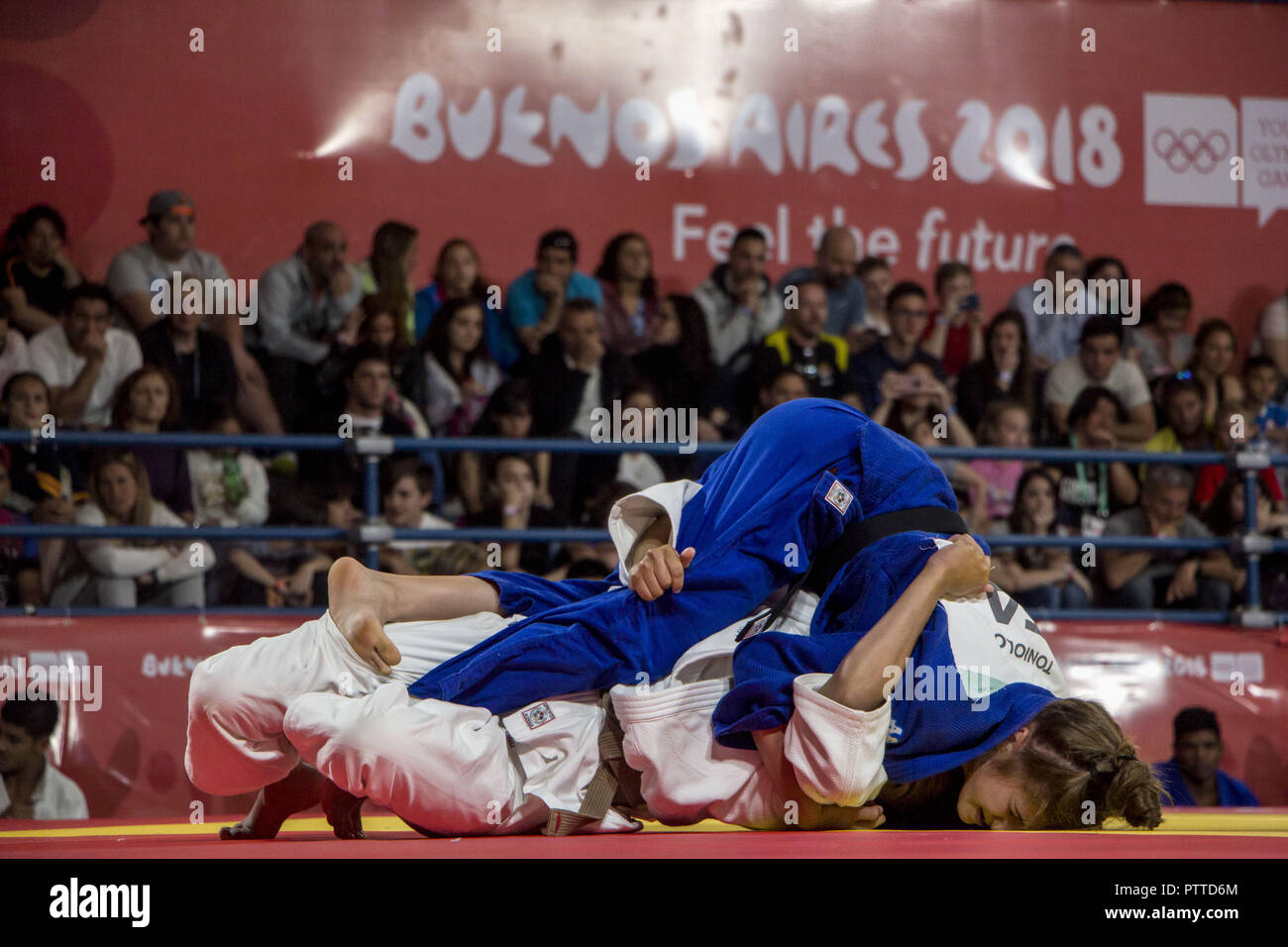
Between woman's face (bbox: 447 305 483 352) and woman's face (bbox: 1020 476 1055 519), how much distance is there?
1782mm

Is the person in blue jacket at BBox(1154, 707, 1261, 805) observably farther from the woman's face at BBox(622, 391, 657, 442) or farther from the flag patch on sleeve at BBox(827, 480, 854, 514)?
the flag patch on sleeve at BBox(827, 480, 854, 514)

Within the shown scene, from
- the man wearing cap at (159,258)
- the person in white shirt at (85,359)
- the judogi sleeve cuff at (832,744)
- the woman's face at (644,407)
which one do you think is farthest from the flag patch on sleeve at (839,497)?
the man wearing cap at (159,258)

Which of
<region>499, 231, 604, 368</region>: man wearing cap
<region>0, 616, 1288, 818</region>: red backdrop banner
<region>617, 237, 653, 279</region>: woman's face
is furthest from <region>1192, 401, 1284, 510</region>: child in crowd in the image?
<region>499, 231, 604, 368</region>: man wearing cap

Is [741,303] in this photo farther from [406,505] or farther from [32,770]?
[32,770]

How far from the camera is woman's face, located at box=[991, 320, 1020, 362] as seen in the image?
4320 millimetres

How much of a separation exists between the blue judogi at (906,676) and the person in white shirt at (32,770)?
79.9 inches

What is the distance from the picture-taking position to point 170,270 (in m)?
4.00

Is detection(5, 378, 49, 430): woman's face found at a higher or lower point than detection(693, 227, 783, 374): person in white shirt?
lower

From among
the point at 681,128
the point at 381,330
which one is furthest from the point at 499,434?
the point at 681,128

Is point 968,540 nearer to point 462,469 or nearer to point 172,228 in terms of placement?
point 462,469

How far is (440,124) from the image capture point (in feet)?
14.8

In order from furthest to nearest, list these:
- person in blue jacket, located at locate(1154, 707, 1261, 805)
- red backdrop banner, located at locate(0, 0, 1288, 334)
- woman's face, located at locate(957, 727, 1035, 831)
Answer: red backdrop banner, located at locate(0, 0, 1288, 334) → person in blue jacket, located at locate(1154, 707, 1261, 805) → woman's face, located at locate(957, 727, 1035, 831)

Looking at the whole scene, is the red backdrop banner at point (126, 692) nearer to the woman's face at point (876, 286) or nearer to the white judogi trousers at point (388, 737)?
the white judogi trousers at point (388, 737)

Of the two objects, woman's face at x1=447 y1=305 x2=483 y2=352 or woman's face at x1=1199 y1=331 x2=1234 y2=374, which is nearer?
woman's face at x1=447 y1=305 x2=483 y2=352
